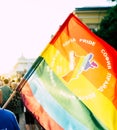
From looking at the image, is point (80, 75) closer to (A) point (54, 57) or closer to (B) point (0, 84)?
(A) point (54, 57)

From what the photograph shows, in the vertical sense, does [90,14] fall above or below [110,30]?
above

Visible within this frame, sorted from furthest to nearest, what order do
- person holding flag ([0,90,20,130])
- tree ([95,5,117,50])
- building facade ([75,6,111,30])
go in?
1. building facade ([75,6,111,30])
2. tree ([95,5,117,50])
3. person holding flag ([0,90,20,130])

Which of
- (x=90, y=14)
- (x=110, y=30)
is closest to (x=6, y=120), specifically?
(x=110, y=30)

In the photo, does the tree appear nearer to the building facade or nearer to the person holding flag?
the building facade

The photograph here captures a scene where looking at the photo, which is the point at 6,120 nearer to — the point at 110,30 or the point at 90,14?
the point at 110,30

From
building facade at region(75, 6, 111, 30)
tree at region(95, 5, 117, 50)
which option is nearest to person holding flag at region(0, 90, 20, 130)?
tree at region(95, 5, 117, 50)

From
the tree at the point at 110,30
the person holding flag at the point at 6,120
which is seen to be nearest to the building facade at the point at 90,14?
the tree at the point at 110,30

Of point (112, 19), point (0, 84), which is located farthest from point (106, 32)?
point (0, 84)

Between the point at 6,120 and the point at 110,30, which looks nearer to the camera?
the point at 6,120

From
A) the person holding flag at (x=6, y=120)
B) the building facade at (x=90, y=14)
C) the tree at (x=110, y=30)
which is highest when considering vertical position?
the building facade at (x=90, y=14)

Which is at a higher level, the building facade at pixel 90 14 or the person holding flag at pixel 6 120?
the building facade at pixel 90 14

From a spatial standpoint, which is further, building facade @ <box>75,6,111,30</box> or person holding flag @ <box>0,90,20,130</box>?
building facade @ <box>75,6,111,30</box>

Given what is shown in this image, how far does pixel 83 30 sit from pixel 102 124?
119 cm

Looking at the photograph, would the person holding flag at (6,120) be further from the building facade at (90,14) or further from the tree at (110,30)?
the building facade at (90,14)
